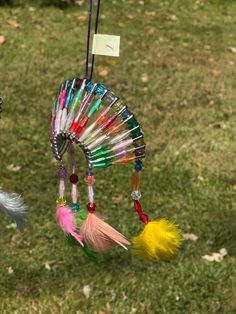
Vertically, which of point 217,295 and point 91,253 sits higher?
point 91,253

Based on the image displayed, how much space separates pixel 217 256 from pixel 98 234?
2256 millimetres

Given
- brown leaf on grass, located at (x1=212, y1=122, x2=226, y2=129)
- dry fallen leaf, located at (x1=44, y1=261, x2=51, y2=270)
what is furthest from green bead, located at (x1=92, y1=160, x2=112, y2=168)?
brown leaf on grass, located at (x1=212, y1=122, x2=226, y2=129)

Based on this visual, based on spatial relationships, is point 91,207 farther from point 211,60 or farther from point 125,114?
point 211,60

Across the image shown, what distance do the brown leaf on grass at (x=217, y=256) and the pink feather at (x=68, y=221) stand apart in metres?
2.17

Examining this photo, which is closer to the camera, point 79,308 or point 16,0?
point 79,308

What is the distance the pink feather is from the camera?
1.78 metres

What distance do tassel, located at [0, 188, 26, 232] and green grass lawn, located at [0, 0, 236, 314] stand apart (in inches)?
71.7

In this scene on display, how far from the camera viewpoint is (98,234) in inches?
68.4

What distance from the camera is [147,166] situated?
477cm

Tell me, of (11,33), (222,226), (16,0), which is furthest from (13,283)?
(16,0)

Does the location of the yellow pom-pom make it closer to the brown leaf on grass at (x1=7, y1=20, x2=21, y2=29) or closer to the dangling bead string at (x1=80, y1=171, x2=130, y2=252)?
the dangling bead string at (x1=80, y1=171, x2=130, y2=252)

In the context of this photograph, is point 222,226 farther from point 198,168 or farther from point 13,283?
point 13,283

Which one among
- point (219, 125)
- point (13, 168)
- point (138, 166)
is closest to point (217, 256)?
point (13, 168)

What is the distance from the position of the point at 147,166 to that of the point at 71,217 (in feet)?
9.87
